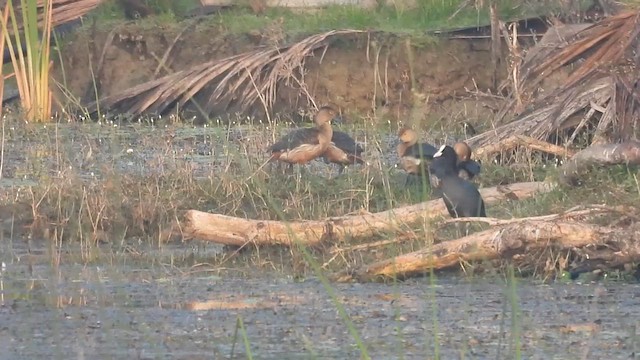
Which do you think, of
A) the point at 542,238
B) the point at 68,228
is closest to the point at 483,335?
the point at 542,238

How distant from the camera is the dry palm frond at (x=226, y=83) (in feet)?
40.9

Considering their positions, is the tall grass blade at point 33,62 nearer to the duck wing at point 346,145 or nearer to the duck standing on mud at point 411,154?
the duck wing at point 346,145

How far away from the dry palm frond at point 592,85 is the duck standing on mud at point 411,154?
39 cm

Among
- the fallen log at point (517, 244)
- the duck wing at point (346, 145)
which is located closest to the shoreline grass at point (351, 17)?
the duck wing at point (346, 145)

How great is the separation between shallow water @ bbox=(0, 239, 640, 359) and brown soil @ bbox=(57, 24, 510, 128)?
7062 mm

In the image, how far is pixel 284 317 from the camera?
220 inches

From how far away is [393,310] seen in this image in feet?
18.6

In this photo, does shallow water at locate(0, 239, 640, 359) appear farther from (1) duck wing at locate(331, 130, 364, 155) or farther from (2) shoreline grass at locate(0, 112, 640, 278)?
(1) duck wing at locate(331, 130, 364, 155)

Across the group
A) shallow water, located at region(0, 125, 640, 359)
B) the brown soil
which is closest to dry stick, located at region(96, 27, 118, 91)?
the brown soil

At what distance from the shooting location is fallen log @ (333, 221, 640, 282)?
20.2 ft

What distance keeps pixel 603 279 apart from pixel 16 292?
2366 mm

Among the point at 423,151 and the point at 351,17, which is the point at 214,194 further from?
the point at 351,17

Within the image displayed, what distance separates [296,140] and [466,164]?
1491 mm

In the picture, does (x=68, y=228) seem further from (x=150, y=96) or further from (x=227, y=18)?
(x=227, y=18)
